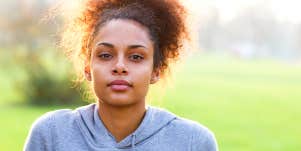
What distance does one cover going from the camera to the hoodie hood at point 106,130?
3.13 metres

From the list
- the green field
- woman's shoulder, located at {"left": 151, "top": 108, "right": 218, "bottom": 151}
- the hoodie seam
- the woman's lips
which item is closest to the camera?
the woman's lips

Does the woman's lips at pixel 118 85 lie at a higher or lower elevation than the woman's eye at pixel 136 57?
lower

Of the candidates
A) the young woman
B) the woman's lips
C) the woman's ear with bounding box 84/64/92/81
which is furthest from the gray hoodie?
the woman's lips

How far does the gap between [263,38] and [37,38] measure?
75.0 ft

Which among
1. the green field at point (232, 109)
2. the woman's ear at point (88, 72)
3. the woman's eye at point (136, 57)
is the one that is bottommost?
the green field at point (232, 109)

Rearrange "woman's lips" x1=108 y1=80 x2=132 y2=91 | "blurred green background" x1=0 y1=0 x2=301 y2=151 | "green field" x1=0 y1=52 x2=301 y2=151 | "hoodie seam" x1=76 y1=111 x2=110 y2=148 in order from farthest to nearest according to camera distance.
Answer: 1. "blurred green background" x1=0 y1=0 x2=301 y2=151
2. "green field" x1=0 y1=52 x2=301 y2=151
3. "hoodie seam" x1=76 y1=111 x2=110 y2=148
4. "woman's lips" x1=108 y1=80 x2=132 y2=91

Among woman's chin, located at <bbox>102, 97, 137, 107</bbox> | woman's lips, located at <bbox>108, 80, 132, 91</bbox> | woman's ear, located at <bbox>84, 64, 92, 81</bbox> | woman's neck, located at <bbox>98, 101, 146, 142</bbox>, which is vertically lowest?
woman's neck, located at <bbox>98, 101, 146, 142</bbox>

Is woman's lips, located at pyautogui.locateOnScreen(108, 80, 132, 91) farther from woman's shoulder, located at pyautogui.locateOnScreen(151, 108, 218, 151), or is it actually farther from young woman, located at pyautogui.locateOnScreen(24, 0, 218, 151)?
woman's shoulder, located at pyautogui.locateOnScreen(151, 108, 218, 151)

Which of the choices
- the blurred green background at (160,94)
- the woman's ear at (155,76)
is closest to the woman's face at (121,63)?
the woman's ear at (155,76)

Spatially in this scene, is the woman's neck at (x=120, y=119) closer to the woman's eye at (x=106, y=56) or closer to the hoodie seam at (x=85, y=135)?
the hoodie seam at (x=85, y=135)

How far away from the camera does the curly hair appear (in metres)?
3.20

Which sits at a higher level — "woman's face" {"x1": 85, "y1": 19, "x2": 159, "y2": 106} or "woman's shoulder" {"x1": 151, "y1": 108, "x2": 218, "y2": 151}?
"woman's face" {"x1": 85, "y1": 19, "x2": 159, "y2": 106}

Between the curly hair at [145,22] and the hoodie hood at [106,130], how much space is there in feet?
0.84

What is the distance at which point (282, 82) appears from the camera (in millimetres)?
22766
